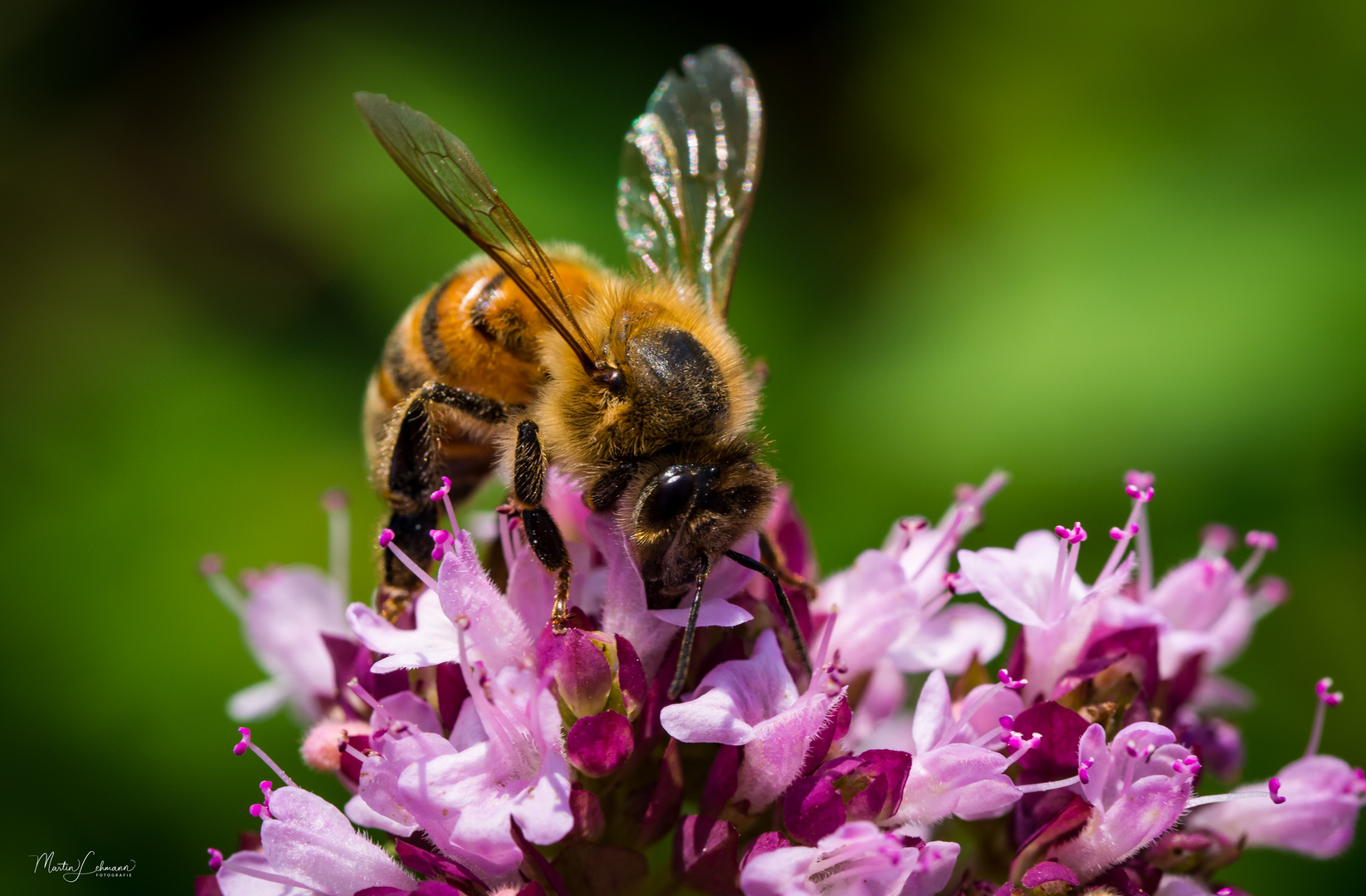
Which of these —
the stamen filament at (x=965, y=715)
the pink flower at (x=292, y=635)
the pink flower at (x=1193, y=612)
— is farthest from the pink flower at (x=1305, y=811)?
the pink flower at (x=292, y=635)

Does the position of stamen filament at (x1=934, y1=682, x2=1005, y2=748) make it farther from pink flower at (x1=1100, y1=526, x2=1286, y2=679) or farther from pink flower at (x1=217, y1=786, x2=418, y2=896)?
pink flower at (x1=217, y1=786, x2=418, y2=896)

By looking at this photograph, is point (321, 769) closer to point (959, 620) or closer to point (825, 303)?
point (959, 620)

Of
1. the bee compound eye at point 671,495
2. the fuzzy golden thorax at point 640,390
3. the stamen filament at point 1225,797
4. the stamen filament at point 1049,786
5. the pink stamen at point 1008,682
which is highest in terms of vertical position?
the fuzzy golden thorax at point 640,390

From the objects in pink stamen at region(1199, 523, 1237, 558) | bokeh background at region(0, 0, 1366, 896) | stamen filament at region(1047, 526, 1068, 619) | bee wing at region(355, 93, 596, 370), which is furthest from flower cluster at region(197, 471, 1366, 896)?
bokeh background at region(0, 0, 1366, 896)

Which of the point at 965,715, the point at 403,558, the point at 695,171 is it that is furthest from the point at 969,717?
the point at 695,171

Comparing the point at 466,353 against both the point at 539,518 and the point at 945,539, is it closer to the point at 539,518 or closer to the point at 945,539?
the point at 539,518

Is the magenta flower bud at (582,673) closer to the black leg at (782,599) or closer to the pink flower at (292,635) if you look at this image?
the black leg at (782,599)
